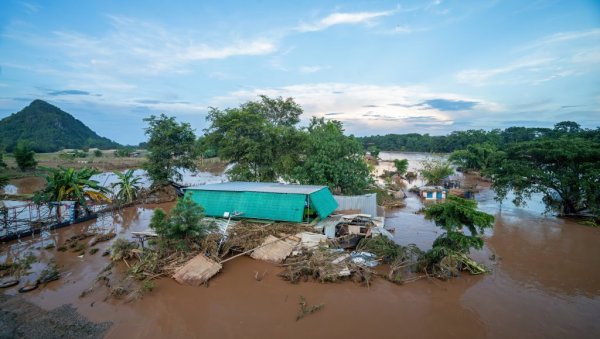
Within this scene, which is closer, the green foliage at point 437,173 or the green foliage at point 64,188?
the green foliage at point 64,188

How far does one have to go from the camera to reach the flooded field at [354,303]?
27.7ft

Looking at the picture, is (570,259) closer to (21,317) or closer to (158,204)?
(21,317)

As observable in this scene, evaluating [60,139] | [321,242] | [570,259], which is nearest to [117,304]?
[321,242]

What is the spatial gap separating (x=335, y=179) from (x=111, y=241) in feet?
44.4

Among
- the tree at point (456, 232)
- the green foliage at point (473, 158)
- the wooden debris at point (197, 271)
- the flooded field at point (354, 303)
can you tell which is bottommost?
the flooded field at point (354, 303)

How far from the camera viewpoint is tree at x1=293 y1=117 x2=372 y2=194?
20250 mm

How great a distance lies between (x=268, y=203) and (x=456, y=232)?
8340 mm

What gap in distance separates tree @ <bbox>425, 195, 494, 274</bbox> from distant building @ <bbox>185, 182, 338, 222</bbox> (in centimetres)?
524

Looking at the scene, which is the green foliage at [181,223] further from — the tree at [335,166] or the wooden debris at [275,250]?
the tree at [335,166]

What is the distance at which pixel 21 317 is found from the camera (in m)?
8.67

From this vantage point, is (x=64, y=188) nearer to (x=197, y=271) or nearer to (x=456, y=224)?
(x=197, y=271)

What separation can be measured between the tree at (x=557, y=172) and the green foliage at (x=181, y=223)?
21.5m

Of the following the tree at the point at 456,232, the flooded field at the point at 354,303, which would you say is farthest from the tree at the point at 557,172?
the tree at the point at 456,232

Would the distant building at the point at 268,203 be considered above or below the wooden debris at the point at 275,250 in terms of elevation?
above
